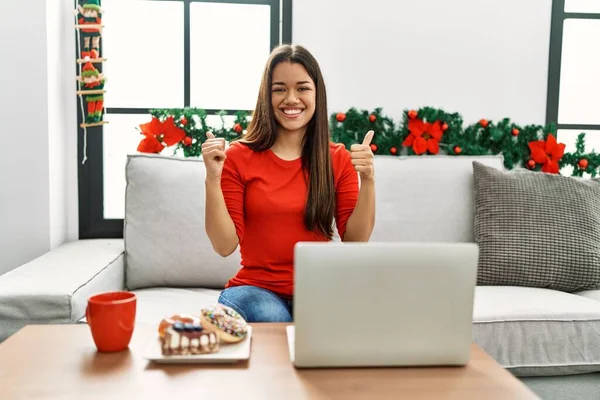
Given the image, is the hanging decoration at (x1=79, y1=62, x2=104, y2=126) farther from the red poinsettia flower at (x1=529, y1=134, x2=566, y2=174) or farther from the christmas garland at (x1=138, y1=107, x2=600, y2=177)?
the red poinsettia flower at (x1=529, y1=134, x2=566, y2=174)

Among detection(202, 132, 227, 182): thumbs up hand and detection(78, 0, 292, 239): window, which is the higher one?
detection(78, 0, 292, 239): window

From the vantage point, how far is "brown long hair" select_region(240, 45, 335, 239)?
4.90ft

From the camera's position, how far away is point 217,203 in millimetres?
1387

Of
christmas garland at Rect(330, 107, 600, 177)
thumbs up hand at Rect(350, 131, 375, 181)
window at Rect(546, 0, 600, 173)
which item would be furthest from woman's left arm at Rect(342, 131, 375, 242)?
window at Rect(546, 0, 600, 173)

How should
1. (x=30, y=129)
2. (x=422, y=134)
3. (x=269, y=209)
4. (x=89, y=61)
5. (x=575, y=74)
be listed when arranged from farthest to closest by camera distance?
(x=575, y=74) → (x=422, y=134) → (x=89, y=61) → (x=30, y=129) → (x=269, y=209)

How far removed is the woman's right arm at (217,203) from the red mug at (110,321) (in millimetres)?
439

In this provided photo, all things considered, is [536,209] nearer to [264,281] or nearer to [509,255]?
[509,255]

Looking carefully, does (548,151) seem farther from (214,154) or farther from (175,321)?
(175,321)

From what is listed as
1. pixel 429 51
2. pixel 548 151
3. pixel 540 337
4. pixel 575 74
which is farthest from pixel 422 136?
pixel 540 337

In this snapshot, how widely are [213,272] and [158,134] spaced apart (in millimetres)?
680

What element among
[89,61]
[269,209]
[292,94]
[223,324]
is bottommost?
[223,324]

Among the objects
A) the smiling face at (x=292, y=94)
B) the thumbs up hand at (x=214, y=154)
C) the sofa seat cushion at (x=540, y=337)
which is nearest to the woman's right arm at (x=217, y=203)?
the thumbs up hand at (x=214, y=154)

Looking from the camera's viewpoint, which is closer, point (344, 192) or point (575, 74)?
point (344, 192)

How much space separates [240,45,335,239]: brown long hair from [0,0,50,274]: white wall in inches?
38.7
